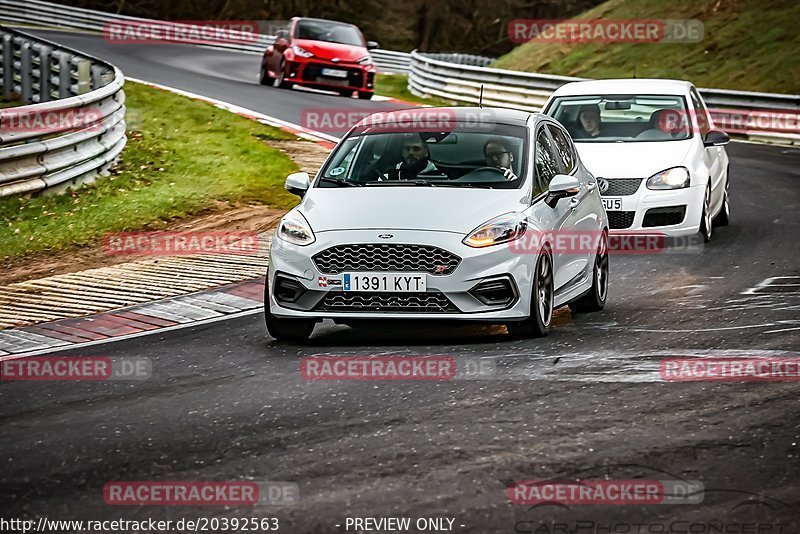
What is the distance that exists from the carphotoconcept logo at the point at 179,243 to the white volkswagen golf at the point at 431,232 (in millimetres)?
3803

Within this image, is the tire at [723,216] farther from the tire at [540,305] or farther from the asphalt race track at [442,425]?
the tire at [540,305]

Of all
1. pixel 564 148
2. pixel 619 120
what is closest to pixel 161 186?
pixel 619 120

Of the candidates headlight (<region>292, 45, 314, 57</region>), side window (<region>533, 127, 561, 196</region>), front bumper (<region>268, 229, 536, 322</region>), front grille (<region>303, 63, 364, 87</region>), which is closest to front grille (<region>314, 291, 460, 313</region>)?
front bumper (<region>268, 229, 536, 322</region>)

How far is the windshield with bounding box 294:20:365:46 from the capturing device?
107 feet

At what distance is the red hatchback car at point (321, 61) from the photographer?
105 ft

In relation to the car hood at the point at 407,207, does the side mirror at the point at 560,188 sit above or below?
above

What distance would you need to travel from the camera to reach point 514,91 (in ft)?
104

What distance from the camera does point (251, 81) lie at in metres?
35.1

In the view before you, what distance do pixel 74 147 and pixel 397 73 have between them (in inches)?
1308

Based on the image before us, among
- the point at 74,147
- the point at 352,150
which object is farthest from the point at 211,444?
the point at 74,147

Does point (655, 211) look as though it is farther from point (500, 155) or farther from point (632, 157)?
point (500, 155)

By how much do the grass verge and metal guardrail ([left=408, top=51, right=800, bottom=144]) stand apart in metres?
8.90

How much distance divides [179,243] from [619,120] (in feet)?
16.9

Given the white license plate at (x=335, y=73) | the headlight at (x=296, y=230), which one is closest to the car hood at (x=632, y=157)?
the headlight at (x=296, y=230)
